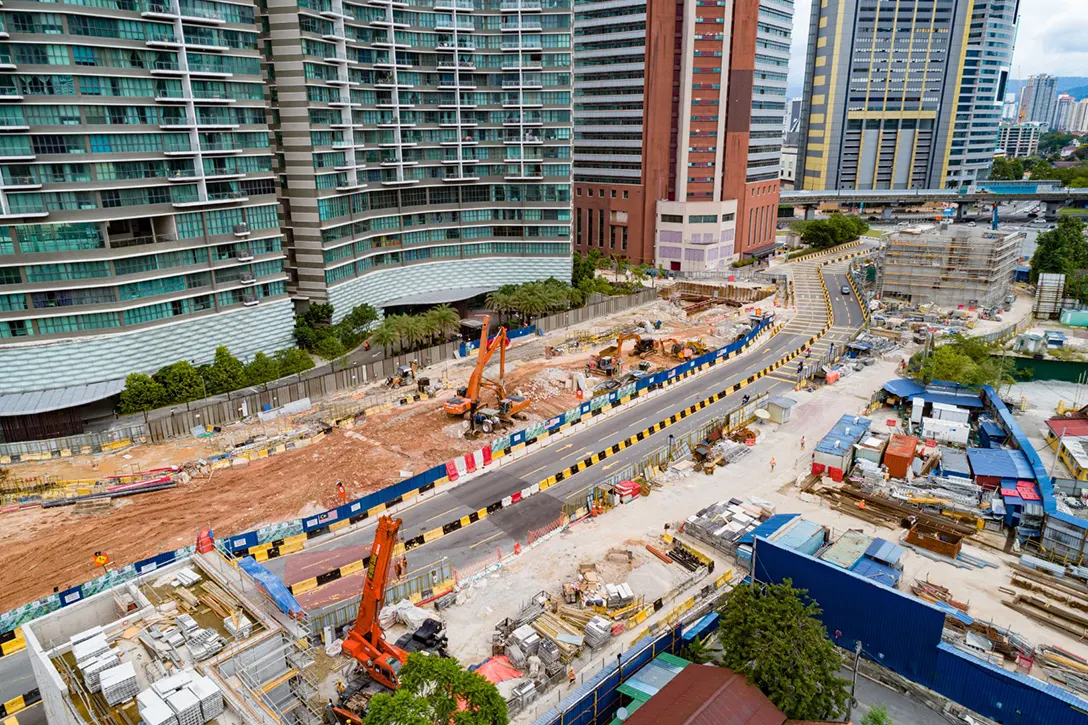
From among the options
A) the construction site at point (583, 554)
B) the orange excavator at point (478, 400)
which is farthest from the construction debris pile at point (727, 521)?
the orange excavator at point (478, 400)

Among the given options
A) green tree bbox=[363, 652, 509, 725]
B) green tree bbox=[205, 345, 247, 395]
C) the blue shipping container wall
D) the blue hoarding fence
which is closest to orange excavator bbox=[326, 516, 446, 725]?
green tree bbox=[363, 652, 509, 725]

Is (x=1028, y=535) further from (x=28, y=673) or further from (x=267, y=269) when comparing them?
(x=267, y=269)

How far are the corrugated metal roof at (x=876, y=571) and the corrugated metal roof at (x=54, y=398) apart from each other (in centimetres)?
6347

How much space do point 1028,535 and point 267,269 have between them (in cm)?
7389

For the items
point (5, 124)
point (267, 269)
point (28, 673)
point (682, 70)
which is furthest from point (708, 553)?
point (682, 70)

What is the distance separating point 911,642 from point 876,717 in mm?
5777

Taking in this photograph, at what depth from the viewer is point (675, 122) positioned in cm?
12469

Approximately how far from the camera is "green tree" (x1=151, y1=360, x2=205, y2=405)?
216ft

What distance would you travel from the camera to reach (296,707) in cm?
2952

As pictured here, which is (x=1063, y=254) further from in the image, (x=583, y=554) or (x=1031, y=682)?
(x=583, y=554)

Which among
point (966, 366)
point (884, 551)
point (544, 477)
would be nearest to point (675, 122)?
point (966, 366)

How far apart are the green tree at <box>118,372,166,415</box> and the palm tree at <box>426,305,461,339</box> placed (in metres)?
31.6

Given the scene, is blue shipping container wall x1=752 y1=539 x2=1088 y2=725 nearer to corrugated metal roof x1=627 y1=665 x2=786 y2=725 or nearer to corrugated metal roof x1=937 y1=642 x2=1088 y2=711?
corrugated metal roof x1=937 y1=642 x2=1088 y2=711

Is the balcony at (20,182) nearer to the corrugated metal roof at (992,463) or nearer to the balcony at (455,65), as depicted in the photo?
the balcony at (455,65)
